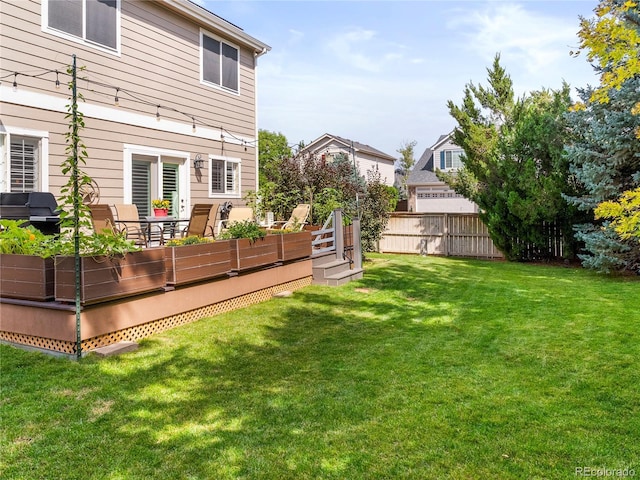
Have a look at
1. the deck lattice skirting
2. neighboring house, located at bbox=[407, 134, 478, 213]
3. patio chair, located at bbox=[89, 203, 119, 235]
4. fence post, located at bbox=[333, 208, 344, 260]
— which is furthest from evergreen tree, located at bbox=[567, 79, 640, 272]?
neighboring house, located at bbox=[407, 134, 478, 213]

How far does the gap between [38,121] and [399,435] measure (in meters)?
7.31

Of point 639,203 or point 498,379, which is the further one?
point 498,379

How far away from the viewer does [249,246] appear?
6.95m

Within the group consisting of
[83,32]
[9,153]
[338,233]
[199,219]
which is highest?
[83,32]

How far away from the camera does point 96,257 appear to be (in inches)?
179

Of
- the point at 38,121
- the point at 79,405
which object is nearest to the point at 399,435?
the point at 79,405

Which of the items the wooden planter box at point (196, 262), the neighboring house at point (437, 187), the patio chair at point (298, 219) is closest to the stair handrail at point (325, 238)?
the patio chair at point (298, 219)

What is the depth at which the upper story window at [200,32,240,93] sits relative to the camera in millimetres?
10680

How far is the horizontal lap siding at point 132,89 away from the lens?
7.07 metres

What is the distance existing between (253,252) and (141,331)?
231 centimetres

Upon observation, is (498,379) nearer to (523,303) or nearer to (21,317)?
(523,303)

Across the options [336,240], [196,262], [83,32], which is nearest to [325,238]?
[336,240]

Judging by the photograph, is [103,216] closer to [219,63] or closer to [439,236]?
[219,63]

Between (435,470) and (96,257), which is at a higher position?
(96,257)
